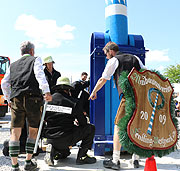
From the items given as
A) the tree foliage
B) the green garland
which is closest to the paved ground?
the green garland

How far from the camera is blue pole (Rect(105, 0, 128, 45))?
420 centimetres

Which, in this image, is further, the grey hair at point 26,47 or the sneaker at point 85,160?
the sneaker at point 85,160

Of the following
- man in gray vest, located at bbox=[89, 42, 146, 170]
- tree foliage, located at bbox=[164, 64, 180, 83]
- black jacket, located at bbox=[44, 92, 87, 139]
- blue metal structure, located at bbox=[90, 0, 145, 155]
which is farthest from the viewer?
tree foliage, located at bbox=[164, 64, 180, 83]

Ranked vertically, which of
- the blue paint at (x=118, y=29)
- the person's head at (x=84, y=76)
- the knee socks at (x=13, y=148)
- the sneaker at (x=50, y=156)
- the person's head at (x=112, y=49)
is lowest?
the sneaker at (x=50, y=156)

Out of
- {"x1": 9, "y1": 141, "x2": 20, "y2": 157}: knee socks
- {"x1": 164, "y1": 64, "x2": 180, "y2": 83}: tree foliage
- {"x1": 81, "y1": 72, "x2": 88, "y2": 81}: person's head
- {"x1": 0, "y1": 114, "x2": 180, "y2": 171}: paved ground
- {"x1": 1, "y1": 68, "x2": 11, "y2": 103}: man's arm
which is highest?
{"x1": 164, "y1": 64, "x2": 180, "y2": 83}: tree foliage

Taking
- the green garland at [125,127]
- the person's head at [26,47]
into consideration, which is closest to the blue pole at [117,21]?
the person's head at [26,47]

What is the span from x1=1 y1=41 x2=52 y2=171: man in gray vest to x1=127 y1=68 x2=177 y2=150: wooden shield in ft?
3.63

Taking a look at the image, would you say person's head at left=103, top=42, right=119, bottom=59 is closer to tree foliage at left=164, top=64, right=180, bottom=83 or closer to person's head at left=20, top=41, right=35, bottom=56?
person's head at left=20, top=41, right=35, bottom=56

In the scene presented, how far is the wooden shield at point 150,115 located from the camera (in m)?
2.53

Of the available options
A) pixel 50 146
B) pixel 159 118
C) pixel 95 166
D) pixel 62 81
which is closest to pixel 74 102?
pixel 62 81

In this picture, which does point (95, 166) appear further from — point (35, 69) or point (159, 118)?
point (35, 69)

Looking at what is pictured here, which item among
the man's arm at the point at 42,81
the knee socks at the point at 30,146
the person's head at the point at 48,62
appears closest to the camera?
the man's arm at the point at 42,81

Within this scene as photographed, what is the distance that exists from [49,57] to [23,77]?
1.37 meters

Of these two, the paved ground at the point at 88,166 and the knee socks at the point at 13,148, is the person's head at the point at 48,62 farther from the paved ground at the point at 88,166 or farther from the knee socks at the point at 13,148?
the knee socks at the point at 13,148
